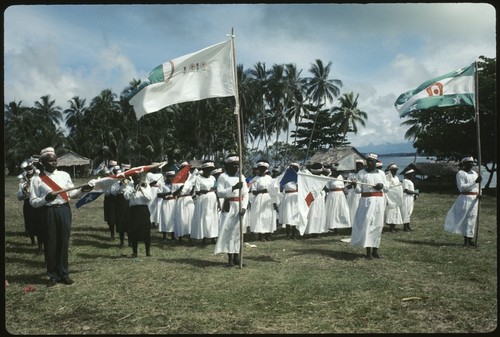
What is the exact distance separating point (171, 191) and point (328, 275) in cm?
664

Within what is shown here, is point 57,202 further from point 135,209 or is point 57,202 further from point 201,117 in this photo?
point 201,117

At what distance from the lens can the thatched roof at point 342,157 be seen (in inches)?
1770

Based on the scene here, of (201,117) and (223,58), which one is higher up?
(201,117)

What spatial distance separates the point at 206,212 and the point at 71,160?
49019 mm

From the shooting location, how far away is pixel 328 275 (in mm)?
8031

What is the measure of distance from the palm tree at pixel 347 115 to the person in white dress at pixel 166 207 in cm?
4913

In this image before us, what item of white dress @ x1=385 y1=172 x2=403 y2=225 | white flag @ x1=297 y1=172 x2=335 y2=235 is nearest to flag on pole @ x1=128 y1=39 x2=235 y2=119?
white flag @ x1=297 y1=172 x2=335 y2=235

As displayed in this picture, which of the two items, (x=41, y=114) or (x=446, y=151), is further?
(x=41, y=114)

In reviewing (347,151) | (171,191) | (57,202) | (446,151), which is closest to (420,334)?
(57,202)

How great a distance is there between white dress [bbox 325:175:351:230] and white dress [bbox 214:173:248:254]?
210 inches

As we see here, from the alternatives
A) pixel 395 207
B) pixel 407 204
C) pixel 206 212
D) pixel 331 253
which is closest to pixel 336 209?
pixel 395 207

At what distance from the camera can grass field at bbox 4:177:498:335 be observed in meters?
5.61

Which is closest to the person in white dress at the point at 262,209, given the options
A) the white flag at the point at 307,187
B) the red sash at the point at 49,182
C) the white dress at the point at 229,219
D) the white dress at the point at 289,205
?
the white dress at the point at 289,205

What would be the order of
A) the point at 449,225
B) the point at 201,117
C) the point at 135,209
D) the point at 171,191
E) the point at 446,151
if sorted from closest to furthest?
the point at 135,209 < the point at 449,225 < the point at 171,191 < the point at 446,151 < the point at 201,117
